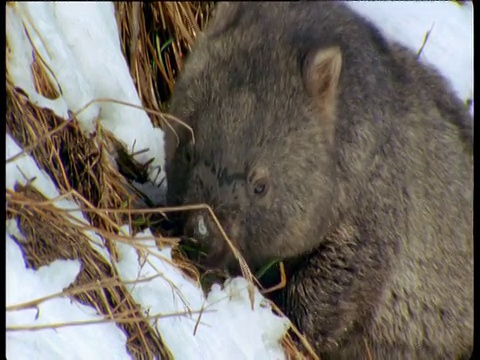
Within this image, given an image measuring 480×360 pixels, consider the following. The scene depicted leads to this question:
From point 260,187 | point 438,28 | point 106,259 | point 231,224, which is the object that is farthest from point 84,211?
point 438,28

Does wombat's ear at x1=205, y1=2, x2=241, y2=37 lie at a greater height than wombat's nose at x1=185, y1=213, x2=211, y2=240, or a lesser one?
greater

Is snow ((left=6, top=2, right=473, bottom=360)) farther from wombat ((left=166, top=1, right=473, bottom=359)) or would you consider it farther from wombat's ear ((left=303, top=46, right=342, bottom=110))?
wombat's ear ((left=303, top=46, right=342, bottom=110))

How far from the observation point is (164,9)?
501cm

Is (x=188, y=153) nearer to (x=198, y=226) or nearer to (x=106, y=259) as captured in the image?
(x=198, y=226)

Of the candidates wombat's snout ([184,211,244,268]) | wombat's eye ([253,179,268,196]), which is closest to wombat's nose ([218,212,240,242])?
wombat's snout ([184,211,244,268])

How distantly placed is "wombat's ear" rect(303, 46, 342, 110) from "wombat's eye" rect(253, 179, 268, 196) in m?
0.45

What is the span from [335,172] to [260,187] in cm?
41

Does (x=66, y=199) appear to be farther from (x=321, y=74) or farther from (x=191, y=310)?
(x=321, y=74)

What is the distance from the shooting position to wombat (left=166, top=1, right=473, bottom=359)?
13.0ft

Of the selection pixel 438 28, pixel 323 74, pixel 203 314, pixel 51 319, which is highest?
pixel 323 74

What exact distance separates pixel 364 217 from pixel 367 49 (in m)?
0.76

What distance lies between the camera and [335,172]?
4.20 metres

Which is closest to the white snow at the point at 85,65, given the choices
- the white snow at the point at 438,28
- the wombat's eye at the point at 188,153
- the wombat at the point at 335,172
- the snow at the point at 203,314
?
the wombat at the point at 335,172

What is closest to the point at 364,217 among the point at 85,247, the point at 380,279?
the point at 380,279
